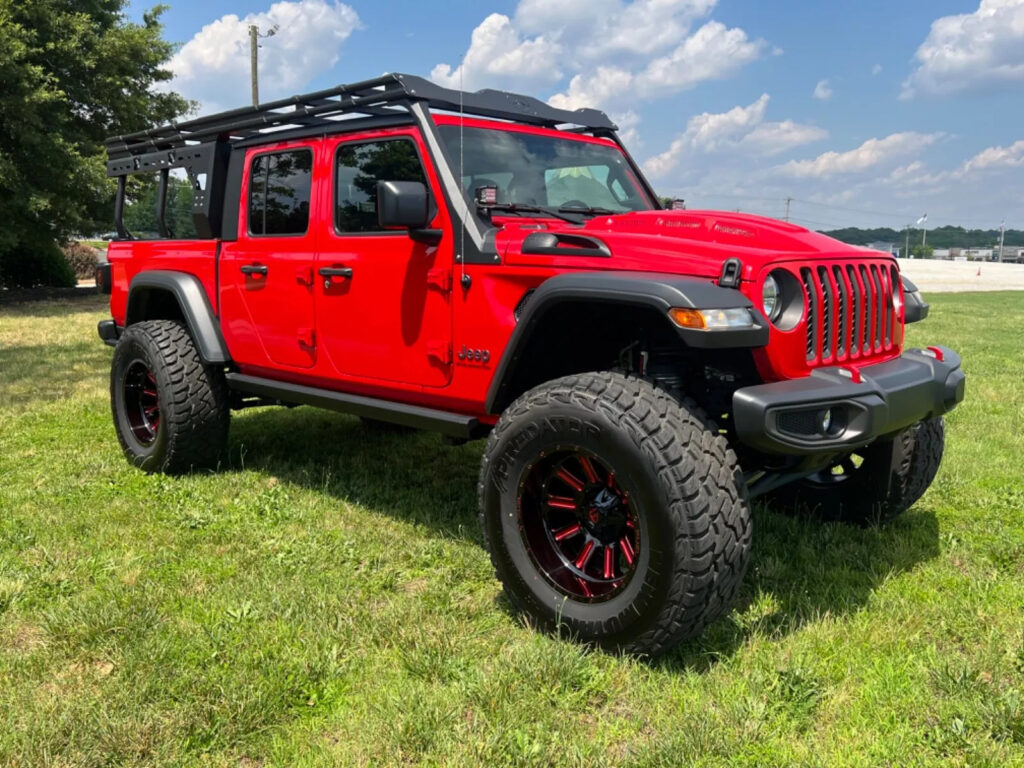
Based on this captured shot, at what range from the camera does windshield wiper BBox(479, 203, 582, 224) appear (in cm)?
372

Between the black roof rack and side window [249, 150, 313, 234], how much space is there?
196mm

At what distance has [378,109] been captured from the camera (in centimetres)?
409

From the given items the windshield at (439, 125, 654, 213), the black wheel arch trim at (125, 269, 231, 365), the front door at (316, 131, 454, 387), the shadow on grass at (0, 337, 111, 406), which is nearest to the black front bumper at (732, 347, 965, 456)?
the front door at (316, 131, 454, 387)

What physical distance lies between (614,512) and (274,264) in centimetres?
249

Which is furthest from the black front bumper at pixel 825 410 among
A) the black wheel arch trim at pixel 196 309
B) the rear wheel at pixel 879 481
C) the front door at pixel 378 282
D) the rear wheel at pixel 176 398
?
the rear wheel at pixel 176 398

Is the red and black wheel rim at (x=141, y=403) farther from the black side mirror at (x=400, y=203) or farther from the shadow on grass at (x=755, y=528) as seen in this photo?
the black side mirror at (x=400, y=203)

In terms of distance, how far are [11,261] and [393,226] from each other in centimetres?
2089

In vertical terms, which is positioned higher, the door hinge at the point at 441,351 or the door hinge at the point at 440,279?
the door hinge at the point at 440,279

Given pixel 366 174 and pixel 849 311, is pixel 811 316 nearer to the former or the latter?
pixel 849 311

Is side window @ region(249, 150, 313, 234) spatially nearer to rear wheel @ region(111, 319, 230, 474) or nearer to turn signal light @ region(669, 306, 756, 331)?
rear wheel @ region(111, 319, 230, 474)

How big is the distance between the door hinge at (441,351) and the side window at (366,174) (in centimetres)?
69

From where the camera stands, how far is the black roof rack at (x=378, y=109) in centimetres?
384

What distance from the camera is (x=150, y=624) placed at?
3.13 m

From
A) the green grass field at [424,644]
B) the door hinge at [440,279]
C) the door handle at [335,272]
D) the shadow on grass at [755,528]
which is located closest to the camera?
the green grass field at [424,644]
